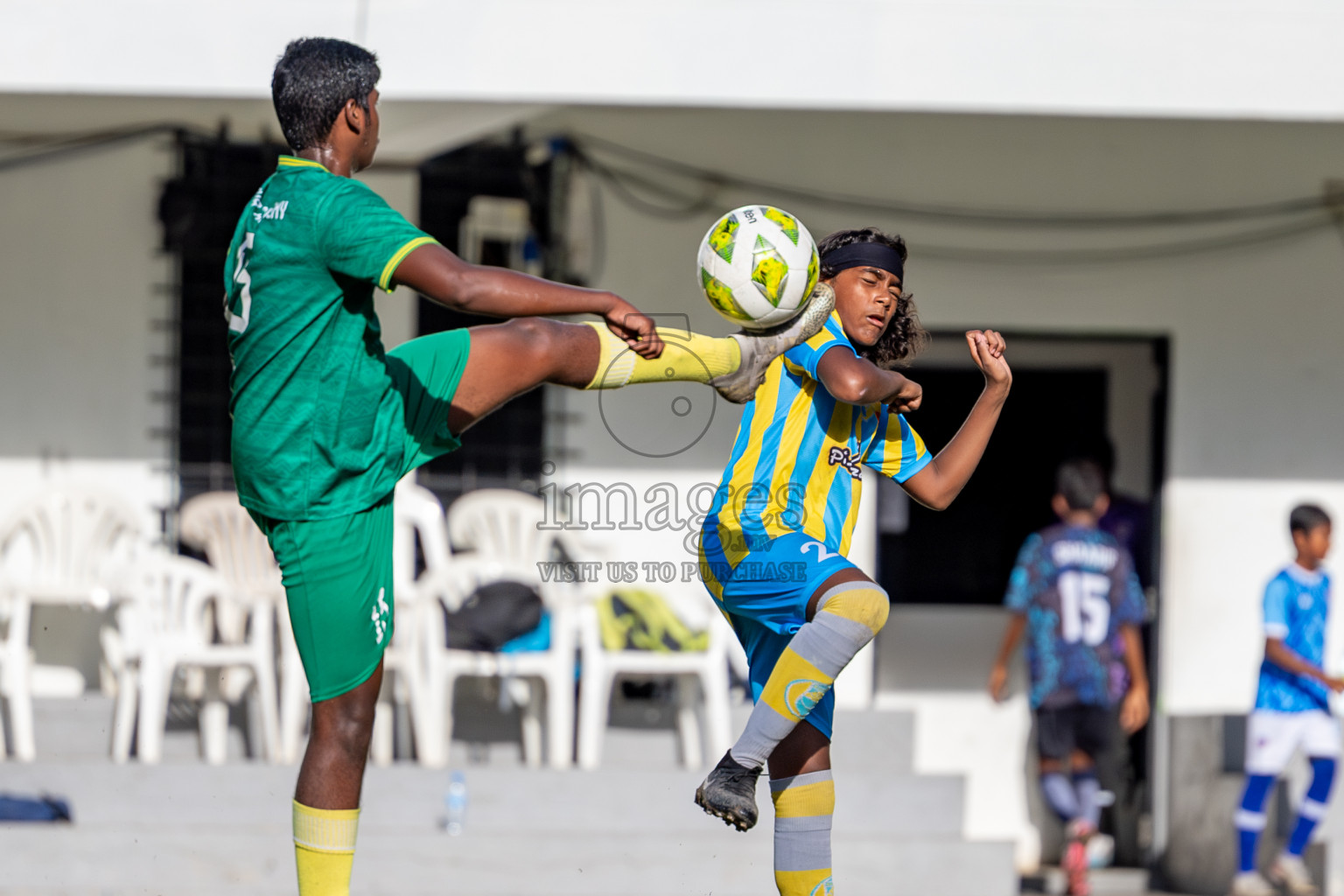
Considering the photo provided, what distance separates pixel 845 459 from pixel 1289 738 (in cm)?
409

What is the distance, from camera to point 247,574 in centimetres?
647

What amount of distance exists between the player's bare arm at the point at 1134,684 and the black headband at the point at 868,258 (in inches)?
158

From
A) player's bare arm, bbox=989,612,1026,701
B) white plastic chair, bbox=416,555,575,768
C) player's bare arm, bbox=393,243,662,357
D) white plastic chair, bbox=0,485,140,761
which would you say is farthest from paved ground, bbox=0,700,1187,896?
player's bare arm, bbox=393,243,662,357

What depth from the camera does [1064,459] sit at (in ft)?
26.3

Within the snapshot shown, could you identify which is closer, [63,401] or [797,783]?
[797,783]

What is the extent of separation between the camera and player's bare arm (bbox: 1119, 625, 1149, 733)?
706cm

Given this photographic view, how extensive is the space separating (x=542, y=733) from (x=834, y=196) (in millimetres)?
3119

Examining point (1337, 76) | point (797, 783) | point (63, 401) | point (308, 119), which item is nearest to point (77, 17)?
point (63, 401)

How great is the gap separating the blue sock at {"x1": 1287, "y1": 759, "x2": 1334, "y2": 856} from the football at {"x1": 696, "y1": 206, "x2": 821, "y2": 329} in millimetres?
4514

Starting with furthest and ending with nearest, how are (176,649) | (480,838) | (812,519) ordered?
(176,649) < (480,838) < (812,519)

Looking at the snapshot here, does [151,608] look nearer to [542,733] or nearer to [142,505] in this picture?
[142,505]

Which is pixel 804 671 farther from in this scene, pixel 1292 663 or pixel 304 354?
pixel 1292 663

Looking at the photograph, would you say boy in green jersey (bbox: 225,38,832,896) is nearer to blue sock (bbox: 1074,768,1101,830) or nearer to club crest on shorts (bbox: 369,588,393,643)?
club crest on shorts (bbox: 369,588,393,643)

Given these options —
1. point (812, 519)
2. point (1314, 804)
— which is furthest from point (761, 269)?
point (1314, 804)
